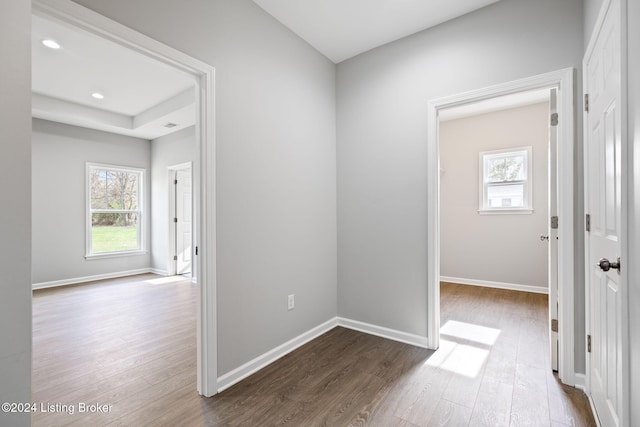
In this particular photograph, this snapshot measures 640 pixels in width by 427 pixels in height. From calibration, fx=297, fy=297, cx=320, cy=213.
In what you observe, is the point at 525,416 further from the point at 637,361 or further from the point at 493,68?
the point at 493,68

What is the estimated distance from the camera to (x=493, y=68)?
2363 mm

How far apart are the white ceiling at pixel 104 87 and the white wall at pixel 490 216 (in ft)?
14.0

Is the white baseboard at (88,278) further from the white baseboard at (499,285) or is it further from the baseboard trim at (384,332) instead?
the white baseboard at (499,285)

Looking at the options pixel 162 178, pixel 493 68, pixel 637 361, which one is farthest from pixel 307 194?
pixel 162 178

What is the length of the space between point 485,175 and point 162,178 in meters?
5.98

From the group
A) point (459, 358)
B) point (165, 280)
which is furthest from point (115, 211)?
point (459, 358)

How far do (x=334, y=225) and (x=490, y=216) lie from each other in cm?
303

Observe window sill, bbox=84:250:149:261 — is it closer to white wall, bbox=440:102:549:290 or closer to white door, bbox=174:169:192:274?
white door, bbox=174:169:192:274

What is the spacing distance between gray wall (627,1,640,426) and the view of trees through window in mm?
6832

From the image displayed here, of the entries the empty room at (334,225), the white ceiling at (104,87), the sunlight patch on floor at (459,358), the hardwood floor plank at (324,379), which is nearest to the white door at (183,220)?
the white ceiling at (104,87)

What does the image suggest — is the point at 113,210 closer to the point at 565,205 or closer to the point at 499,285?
the point at 565,205

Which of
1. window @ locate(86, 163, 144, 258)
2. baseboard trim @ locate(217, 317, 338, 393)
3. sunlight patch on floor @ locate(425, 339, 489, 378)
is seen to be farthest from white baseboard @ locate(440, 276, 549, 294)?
window @ locate(86, 163, 144, 258)

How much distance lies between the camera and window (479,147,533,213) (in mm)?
4539

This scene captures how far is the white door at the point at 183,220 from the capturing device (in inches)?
233
